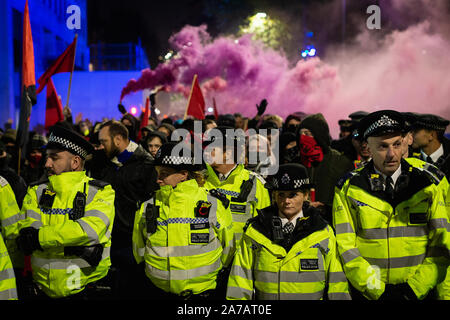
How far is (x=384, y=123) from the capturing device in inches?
133

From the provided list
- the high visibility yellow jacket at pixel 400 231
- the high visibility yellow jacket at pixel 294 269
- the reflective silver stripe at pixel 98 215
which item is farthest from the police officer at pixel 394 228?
the reflective silver stripe at pixel 98 215

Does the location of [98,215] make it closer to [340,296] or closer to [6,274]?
[6,274]

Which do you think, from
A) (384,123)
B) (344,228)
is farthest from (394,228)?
(384,123)

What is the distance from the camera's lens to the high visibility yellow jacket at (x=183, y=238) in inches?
148

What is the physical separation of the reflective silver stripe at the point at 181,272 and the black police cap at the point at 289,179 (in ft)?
2.92

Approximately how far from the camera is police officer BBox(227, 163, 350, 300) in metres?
3.36

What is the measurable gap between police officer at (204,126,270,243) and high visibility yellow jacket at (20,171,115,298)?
132cm

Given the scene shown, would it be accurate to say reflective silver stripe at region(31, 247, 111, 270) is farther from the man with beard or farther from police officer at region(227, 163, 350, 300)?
police officer at region(227, 163, 350, 300)

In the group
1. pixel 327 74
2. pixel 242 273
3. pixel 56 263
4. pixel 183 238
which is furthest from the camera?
pixel 327 74

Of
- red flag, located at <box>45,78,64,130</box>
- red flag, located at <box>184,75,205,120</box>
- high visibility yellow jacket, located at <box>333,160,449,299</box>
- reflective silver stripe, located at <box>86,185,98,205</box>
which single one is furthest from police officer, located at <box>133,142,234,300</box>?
red flag, located at <box>184,75,205,120</box>

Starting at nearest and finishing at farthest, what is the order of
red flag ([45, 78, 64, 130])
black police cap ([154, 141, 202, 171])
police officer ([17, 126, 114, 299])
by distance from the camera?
police officer ([17, 126, 114, 299]) → black police cap ([154, 141, 202, 171]) → red flag ([45, 78, 64, 130])

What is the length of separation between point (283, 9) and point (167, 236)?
3216 centimetres

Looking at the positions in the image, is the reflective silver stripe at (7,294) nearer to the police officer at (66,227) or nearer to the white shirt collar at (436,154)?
the police officer at (66,227)

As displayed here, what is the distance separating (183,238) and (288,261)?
911 mm
